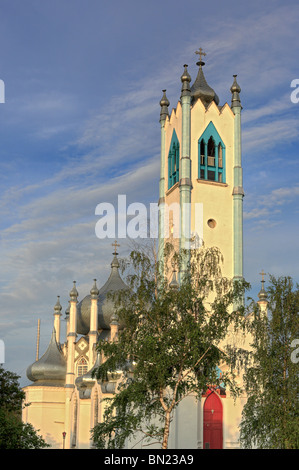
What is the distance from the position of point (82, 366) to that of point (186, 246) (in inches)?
579

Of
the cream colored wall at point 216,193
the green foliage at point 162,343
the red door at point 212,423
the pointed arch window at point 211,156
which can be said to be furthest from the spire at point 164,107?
the green foliage at point 162,343

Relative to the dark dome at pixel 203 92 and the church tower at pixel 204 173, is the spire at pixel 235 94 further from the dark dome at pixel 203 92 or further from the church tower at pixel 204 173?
the dark dome at pixel 203 92

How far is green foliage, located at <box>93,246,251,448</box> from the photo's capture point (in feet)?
84.9

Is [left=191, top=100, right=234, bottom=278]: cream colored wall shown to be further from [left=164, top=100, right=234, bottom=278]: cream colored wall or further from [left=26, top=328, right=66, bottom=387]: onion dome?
[left=26, top=328, right=66, bottom=387]: onion dome

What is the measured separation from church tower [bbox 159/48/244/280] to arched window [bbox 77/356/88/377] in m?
12.4

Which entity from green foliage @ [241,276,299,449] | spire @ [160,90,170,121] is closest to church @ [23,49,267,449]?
spire @ [160,90,170,121]

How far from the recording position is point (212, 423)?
4028cm

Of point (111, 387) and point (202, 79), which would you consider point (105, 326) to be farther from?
point (202, 79)

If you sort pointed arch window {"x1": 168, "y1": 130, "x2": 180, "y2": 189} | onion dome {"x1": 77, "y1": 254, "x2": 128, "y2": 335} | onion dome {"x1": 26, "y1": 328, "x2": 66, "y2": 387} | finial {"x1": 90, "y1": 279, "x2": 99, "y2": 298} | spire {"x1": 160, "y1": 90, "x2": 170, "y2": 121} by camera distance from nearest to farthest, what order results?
pointed arch window {"x1": 168, "y1": 130, "x2": 180, "y2": 189} → spire {"x1": 160, "y1": 90, "x2": 170, "y2": 121} → onion dome {"x1": 26, "y1": 328, "x2": 66, "y2": 387} → finial {"x1": 90, "y1": 279, "x2": 99, "y2": 298} → onion dome {"x1": 77, "y1": 254, "x2": 128, "y2": 335}

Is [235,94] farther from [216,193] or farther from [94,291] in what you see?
[94,291]

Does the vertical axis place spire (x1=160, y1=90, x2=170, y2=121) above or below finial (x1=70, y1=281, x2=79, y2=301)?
above

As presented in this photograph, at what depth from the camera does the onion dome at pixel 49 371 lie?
51.4 meters

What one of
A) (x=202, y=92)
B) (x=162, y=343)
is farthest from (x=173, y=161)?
(x=162, y=343)
